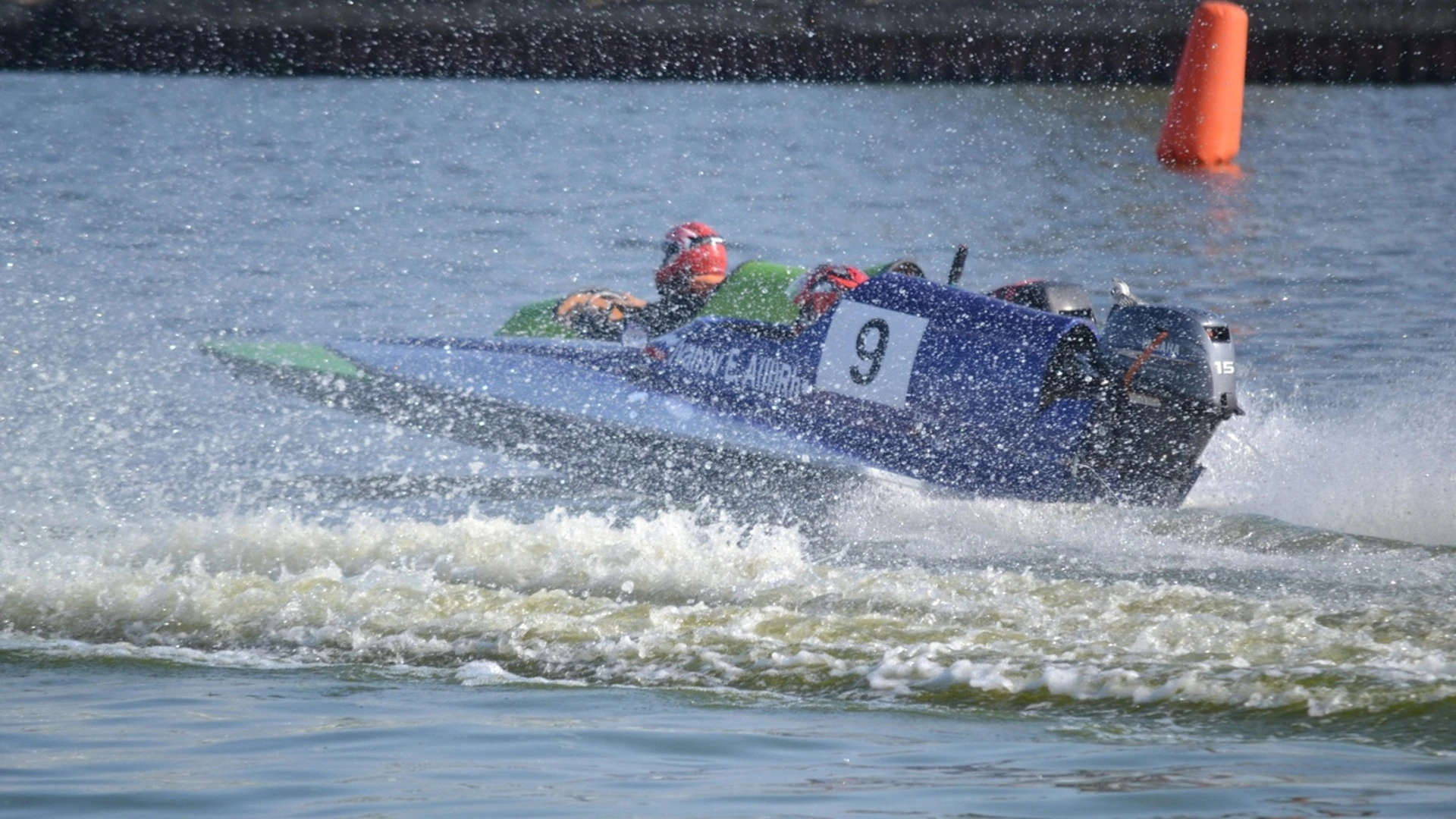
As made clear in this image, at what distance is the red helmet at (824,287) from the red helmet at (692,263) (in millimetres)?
952

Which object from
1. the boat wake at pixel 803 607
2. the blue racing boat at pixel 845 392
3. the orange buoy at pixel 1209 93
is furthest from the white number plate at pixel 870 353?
the orange buoy at pixel 1209 93

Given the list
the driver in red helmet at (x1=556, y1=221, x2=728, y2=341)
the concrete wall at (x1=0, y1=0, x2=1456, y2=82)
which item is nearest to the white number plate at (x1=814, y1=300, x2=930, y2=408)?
the driver in red helmet at (x1=556, y1=221, x2=728, y2=341)

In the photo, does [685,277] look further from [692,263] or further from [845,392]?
[845,392]

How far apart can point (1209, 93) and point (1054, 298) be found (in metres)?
11.8

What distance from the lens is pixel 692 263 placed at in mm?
9375

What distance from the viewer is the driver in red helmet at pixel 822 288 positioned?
818cm

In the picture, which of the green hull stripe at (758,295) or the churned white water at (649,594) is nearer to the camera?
the churned white water at (649,594)

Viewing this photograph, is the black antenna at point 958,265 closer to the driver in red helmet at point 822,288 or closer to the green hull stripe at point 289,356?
the driver in red helmet at point 822,288

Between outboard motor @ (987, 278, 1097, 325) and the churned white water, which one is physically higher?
outboard motor @ (987, 278, 1097, 325)

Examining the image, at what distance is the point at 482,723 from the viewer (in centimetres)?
495

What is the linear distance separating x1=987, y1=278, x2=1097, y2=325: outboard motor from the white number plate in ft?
1.95

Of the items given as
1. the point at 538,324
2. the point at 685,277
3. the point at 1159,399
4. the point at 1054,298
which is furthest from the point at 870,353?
the point at 538,324

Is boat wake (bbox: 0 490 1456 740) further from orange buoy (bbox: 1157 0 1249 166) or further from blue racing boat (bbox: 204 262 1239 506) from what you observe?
orange buoy (bbox: 1157 0 1249 166)

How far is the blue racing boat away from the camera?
7.29m
